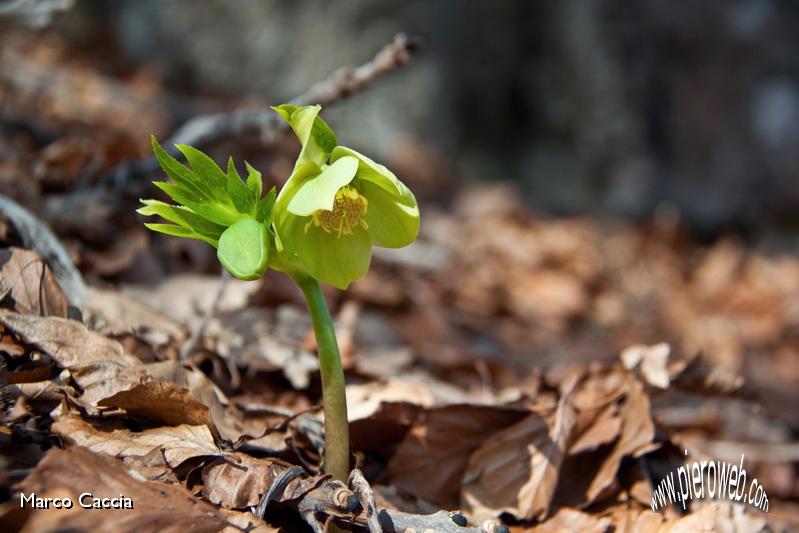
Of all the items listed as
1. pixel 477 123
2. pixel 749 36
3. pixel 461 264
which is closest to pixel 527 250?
pixel 461 264

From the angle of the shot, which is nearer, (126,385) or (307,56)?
(126,385)

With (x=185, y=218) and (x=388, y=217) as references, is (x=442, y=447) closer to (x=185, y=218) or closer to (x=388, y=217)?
(x=388, y=217)

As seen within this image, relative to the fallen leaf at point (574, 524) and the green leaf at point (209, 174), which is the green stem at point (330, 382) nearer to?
the green leaf at point (209, 174)

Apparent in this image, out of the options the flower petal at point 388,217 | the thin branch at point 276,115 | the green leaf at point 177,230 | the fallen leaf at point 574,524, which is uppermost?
the thin branch at point 276,115

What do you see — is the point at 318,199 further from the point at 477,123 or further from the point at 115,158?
the point at 477,123
